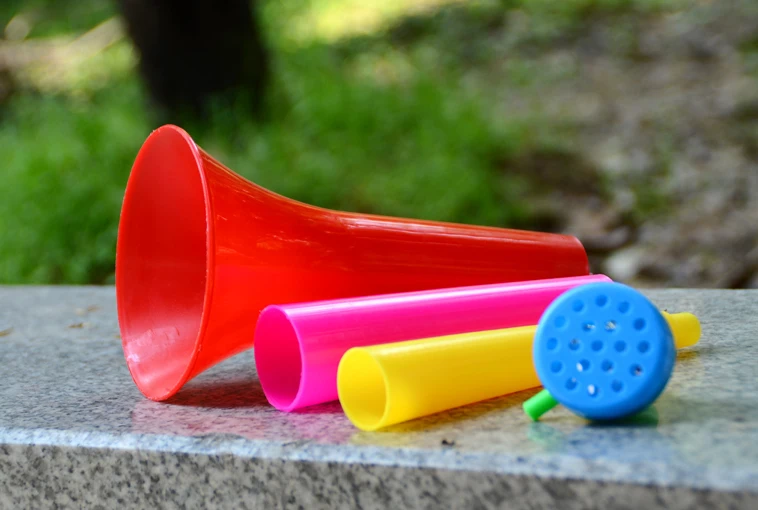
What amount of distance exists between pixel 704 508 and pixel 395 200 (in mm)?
3612

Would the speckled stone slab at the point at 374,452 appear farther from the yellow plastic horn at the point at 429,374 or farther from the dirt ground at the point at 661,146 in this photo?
the dirt ground at the point at 661,146

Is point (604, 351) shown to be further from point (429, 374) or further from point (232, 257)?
point (232, 257)

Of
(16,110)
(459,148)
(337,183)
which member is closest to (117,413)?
(337,183)

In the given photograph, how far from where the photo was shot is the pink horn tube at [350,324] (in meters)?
0.99

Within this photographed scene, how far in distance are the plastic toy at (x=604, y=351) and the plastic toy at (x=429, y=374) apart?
0.15 meters

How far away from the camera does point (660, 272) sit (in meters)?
3.93

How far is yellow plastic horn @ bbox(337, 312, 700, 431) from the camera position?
88 centimetres

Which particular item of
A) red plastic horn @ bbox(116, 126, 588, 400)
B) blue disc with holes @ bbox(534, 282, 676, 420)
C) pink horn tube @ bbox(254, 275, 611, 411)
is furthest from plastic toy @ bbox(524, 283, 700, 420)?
red plastic horn @ bbox(116, 126, 588, 400)

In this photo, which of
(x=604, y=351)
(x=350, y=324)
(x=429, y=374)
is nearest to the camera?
(x=604, y=351)

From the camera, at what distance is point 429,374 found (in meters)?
0.90

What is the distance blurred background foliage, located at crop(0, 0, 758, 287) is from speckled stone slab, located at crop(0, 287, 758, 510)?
2.97m

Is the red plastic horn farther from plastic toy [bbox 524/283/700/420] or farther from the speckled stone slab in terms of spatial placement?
plastic toy [bbox 524/283/700/420]

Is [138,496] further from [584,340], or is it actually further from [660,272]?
[660,272]

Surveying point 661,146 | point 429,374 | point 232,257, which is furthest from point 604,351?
point 661,146
